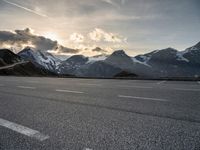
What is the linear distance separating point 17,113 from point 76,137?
102 inches

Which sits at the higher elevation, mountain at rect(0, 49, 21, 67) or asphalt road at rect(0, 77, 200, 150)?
mountain at rect(0, 49, 21, 67)

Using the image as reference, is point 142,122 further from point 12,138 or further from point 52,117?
point 12,138

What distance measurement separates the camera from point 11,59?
6954 inches

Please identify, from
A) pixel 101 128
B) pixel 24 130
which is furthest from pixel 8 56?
pixel 101 128

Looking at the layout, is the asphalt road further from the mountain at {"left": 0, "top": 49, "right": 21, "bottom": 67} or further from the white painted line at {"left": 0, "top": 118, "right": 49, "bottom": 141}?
the mountain at {"left": 0, "top": 49, "right": 21, "bottom": 67}

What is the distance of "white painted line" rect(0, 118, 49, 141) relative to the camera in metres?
3.76

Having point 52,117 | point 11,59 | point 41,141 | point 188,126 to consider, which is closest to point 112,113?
point 52,117

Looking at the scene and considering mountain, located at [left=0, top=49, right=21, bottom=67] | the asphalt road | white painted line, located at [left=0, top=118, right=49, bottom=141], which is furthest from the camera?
mountain, located at [left=0, top=49, right=21, bottom=67]

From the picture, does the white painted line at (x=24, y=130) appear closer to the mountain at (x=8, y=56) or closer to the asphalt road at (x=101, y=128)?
the asphalt road at (x=101, y=128)

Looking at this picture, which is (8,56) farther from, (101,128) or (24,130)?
(101,128)

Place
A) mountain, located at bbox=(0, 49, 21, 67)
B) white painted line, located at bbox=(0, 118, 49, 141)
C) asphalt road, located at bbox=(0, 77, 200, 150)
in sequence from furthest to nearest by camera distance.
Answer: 1. mountain, located at bbox=(0, 49, 21, 67)
2. white painted line, located at bbox=(0, 118, 49, 141)
3. asphalt road, located at bbox=(0, 77, 200, 150)

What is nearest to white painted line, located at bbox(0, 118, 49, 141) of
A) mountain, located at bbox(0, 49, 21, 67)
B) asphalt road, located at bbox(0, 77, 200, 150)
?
asphalt road, located at bbox(0, 77, 200, 150)

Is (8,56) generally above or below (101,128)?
above

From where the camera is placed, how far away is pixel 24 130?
412cm
